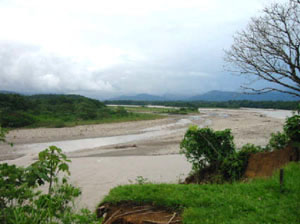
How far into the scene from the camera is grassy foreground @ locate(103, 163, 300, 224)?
4.45 meters

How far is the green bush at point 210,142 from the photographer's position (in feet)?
28.0

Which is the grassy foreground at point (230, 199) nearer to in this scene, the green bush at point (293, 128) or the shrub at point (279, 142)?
the green bush at point (293, 128)

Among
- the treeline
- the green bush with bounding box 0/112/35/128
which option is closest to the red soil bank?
the treeline

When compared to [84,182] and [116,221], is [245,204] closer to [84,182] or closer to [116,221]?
[116,221]

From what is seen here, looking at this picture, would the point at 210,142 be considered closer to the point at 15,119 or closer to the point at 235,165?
the point at 235,165

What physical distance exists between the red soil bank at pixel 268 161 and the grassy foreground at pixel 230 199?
0.92 m

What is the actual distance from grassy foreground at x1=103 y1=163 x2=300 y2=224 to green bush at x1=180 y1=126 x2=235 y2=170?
2.36 meters

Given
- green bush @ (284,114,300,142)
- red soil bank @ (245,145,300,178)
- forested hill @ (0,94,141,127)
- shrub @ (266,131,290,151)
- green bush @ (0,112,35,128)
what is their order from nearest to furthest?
1. green bush @ (284,114,300,142)
2. red soil bank @ (245,145,300,178)
3. shrub @ (266,131,290,151)
4. green bush @ (0,112,35,128)
5. forested hill @ (0,94,141,127)

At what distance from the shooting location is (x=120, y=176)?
12352 millimetres

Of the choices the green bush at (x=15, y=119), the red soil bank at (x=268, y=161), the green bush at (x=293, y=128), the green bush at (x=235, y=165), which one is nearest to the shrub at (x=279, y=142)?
the green bush at (x=293, y=128)

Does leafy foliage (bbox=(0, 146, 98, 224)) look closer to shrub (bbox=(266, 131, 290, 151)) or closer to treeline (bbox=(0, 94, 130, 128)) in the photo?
shrub (bbox=(266, 131, 290, 151))

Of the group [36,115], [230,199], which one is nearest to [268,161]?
[230,199]

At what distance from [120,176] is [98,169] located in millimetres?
2481

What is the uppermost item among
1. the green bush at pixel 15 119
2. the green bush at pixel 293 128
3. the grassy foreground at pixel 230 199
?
the green bush at pixel 293 128
